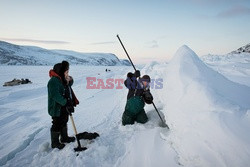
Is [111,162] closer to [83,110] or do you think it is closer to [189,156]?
[189,156]

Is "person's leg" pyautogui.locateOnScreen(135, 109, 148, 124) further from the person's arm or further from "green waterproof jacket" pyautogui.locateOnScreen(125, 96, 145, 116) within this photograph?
the person's arm

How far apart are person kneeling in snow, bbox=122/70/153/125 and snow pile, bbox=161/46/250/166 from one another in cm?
71

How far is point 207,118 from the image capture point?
8.77 ft

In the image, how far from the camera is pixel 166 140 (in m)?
3.60

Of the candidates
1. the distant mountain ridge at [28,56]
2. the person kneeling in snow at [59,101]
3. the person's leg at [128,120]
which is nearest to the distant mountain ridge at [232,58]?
the person's leg at [128,120]

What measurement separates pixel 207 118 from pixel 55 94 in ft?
8.98

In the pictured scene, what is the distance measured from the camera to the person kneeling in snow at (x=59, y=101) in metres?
3.39

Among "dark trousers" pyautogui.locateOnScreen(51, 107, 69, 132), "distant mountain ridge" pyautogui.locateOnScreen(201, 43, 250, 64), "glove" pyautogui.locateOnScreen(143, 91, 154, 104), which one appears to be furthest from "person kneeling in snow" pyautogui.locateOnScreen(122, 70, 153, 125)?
"distant mountain ridge" pyautogui.locateOnScreen(201, 43, 250, 64)

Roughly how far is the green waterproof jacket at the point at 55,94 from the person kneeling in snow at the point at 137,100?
173 cm

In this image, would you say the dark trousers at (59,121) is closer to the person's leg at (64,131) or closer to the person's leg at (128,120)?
the person's leg at (64,131)

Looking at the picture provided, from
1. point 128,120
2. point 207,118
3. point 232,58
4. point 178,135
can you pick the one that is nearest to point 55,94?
point 128,120

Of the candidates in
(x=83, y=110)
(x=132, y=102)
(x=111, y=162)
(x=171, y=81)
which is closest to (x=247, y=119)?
(x=171, y=81)

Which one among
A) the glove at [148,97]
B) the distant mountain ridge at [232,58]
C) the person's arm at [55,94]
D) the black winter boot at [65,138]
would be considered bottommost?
the black winter boot at [65,138]

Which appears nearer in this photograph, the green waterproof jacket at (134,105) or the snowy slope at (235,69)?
the green waterproof jacket at (134,105)
